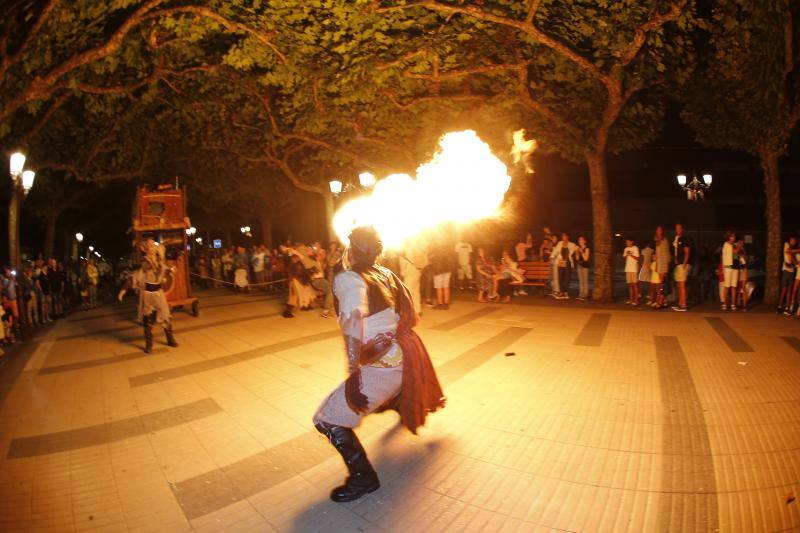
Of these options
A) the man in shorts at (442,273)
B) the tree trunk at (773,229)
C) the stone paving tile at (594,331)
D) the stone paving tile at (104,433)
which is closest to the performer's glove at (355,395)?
the stone paving tile at (104,433)

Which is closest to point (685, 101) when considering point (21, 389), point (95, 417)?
point (95, 417)

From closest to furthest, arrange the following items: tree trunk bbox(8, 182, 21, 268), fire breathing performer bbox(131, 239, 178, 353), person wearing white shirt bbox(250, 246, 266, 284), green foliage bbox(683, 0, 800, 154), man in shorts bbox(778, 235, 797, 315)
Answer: fire breathing performer bbox(131, 239, 178, 353)
green foliage bbox(683, 0, 800, 154)
man in shorts bbox(778, 235, 797, 315)
tree trunk bbox(8, 182, 21, 268)
person wearing white shirt bbox(250, 246, 266, 284)

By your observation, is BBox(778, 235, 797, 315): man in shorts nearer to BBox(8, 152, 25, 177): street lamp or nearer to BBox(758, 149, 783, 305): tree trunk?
BBox(758, 149, 783, 305): tree trunk

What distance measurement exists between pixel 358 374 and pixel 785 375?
232 inches

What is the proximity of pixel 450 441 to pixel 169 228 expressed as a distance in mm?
11483

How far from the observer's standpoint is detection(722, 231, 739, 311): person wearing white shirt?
426 inches

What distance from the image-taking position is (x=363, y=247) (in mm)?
3666

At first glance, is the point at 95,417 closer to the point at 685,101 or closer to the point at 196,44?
the point at 196,44

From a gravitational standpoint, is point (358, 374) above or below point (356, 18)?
below

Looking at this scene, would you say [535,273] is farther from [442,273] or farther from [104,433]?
[104,433]

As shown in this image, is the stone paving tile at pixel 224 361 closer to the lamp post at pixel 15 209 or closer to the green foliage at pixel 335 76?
the green foliage at pixel 335 76

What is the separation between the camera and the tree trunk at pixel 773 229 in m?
11.5

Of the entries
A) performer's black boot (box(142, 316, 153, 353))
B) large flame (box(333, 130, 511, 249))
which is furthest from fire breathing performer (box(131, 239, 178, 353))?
large flame (box(333, 130, 511, 249))

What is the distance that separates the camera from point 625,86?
461 inches
